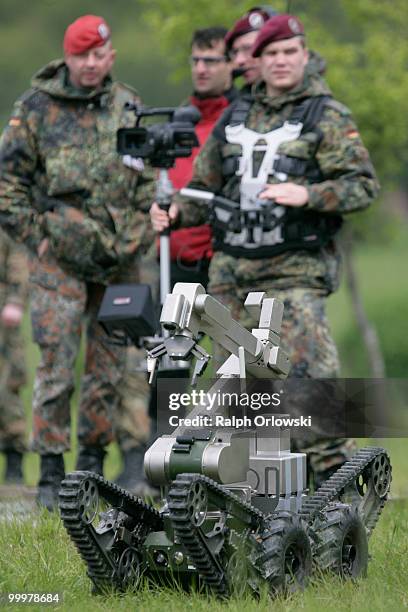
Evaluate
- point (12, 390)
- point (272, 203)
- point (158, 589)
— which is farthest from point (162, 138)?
point (158, 589)

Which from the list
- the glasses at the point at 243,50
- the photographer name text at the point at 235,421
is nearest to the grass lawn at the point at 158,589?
the photographer name text at the point at 235,421

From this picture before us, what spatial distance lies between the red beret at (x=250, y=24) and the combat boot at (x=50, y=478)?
2.62 metres

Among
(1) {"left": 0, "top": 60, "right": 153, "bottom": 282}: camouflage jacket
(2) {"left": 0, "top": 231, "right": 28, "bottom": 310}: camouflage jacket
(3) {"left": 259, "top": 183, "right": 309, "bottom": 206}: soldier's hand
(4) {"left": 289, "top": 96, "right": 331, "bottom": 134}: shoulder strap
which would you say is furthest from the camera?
(2) {"left": 0, "top": 231, "right": 28, "bottom": 310}: camouflage jacket

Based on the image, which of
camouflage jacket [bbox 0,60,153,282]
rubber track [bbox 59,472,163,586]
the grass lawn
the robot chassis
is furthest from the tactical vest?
rubber track [bbox 59,472,163,586]

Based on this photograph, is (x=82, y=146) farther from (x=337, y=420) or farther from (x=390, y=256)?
(x=390, y=256)

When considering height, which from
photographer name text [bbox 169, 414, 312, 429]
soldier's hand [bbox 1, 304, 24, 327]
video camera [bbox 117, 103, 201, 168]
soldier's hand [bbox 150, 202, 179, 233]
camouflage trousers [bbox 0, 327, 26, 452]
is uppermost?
video camera [bbox 117, 103, 201, 168]

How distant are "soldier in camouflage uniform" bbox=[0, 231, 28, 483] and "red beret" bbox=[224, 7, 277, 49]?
2.43 meters

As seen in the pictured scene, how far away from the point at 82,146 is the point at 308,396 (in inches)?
73.2

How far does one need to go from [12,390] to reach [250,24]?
10.2ft

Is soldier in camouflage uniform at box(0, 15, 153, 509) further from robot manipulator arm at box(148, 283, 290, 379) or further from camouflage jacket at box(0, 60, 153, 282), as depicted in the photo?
robot manipulator arm at box(148, 283, 290, 379)

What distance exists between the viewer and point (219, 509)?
5.43m

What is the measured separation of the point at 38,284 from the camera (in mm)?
8734

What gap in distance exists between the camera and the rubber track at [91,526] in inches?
212

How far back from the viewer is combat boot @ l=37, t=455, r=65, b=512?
834 cm
